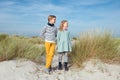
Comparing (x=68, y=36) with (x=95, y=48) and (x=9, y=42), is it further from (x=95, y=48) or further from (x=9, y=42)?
(x=9, y=42)

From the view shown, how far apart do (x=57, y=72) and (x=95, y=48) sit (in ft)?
4.71

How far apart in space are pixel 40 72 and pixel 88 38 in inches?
76.3

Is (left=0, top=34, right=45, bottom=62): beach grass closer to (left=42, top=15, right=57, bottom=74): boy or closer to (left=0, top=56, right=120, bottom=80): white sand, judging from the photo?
(left=0, top=56, right=120, bottom=80): white sand

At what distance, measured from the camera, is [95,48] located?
28.5ft

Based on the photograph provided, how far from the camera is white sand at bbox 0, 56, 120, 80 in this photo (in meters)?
7.51

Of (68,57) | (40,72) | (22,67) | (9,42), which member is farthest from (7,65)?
(68,57)

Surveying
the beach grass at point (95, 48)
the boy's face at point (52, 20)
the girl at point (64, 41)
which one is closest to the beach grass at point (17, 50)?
the girl at point (64, 41)

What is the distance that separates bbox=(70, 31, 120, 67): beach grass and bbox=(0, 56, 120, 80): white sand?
0.28 metres

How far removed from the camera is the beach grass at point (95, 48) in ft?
28.4

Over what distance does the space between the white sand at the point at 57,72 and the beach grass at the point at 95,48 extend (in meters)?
0.28

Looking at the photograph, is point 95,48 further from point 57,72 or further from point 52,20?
point 52,20

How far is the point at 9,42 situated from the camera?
9383 millimetres

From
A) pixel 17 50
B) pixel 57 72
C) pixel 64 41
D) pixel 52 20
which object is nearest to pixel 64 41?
pixel 64 41

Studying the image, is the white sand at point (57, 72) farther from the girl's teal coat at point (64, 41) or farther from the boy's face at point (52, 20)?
the boy's face at point (52, 20)
